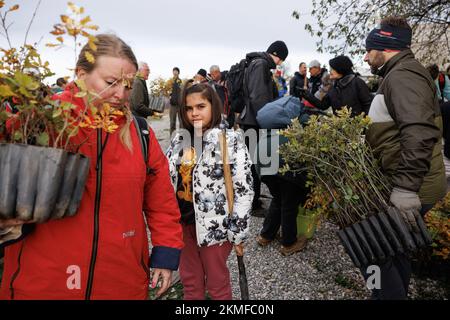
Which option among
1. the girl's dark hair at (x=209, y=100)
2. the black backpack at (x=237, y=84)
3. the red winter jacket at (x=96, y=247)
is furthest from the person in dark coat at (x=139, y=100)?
the red winter jacket at (x=96, y=247)

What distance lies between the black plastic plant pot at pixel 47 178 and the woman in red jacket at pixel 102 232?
20 cm

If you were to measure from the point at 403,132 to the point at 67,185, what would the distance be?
1.98m

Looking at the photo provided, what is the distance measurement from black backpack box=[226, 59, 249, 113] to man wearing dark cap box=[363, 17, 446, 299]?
8.31ft

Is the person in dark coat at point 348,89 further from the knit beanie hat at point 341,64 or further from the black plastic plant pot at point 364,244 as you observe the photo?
the black plastic plant pot at point 364,244

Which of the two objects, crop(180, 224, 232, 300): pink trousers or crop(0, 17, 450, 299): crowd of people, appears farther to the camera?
crop(180, 224, 232, 300): pink trousers

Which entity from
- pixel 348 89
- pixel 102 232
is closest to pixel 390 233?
pixel 102 232

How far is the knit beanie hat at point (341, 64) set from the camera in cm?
438

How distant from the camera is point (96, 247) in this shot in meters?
1.46

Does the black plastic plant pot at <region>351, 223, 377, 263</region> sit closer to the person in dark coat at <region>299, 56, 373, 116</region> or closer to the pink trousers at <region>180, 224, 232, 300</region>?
the pink trousers at <region>180, 224, 232, 300</region>

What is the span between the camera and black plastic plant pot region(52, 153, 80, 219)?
1.21 m

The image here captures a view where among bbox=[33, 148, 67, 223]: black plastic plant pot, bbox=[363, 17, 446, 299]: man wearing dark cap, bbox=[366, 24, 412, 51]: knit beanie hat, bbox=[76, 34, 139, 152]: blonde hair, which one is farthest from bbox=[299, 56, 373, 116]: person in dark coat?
bbox=[33, 148, 67, 223]: black plastic plant pot

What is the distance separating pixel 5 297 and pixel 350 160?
2.23 meters

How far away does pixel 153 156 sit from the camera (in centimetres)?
173

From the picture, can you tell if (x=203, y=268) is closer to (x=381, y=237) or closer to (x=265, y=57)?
(x=381, y=237)
